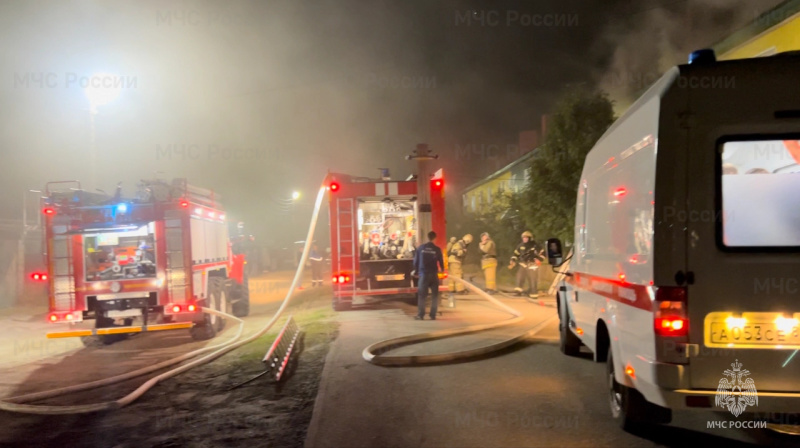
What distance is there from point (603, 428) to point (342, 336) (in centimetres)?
512

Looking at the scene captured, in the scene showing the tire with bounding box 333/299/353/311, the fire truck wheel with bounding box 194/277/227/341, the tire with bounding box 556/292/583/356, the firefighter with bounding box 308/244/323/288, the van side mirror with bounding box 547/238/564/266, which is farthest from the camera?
the firefighter with bounding box 308/244/323/288

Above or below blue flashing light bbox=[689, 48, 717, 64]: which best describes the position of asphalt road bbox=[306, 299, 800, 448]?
below

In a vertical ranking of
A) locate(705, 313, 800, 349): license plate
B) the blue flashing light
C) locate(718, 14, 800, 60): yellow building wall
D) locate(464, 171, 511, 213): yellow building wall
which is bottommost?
locate(705, 313, 800, 349): license plate

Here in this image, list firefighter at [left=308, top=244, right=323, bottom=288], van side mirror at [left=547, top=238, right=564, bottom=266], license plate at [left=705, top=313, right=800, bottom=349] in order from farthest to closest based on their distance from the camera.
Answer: firefighter at [left=308, top=244, right=323, bottom=288] → van side mirror at [left=547, top=238, right=564, bottom=266] → license plate at [left=705, top=313, right=800, bottom=349]

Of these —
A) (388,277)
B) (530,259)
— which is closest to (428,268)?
(388,277)

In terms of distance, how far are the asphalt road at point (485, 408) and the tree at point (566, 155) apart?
1094 centimetres

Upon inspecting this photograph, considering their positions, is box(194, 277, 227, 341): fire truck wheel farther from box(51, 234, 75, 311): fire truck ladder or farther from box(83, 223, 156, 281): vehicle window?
box(51, 234, 75, 311): fire truck ladder

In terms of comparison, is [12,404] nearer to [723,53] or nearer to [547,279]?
[547,279]

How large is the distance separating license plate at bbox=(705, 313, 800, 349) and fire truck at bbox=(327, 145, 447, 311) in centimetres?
800

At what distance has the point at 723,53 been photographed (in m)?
15.8

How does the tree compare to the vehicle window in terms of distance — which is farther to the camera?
the tree

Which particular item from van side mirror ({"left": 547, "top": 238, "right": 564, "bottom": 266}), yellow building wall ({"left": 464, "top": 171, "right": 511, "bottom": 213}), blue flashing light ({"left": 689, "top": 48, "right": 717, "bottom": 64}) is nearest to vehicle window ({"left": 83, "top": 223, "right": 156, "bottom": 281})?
van side mirror ({"left": 547, "top": 238, "right": 564, "bottom": 266})

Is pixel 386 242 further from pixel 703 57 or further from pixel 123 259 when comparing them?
A: pixel 703 57

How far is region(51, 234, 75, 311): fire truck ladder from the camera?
31.0ft
